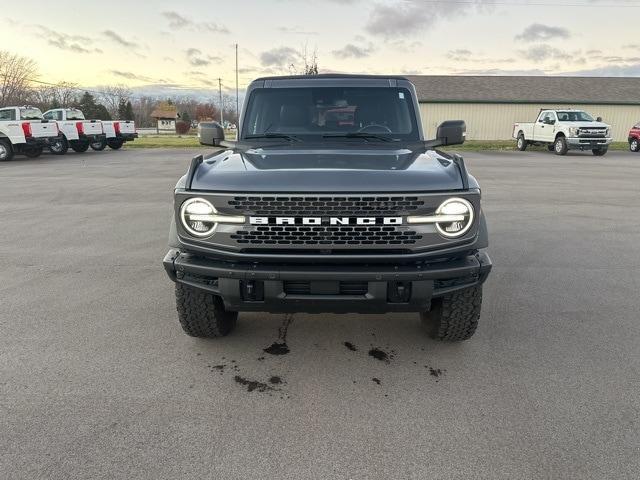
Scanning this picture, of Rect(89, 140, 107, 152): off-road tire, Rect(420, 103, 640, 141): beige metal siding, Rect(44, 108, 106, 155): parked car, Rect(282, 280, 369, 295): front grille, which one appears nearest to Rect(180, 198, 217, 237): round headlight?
Rect(282, 280, 369, 295): front grille

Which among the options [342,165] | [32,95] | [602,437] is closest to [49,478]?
[342,165]

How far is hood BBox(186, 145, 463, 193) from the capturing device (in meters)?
2.76

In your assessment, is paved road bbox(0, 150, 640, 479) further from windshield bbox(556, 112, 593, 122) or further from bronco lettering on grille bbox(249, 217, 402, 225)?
windshield bbox(556, 112, 593, 122)

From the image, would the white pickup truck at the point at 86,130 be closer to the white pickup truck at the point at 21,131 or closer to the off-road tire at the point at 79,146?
the off-road tire at the point at 79,146

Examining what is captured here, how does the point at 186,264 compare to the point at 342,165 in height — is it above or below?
below

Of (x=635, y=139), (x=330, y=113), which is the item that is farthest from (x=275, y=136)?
(x=635, y=139)

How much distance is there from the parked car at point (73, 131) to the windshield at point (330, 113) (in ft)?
65.3

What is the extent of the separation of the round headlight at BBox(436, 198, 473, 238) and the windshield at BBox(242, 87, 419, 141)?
1392mm

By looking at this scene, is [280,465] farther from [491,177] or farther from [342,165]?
[491,177]

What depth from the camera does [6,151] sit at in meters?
Answer: 18.6

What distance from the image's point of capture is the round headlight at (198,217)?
Answer: 2877 mm

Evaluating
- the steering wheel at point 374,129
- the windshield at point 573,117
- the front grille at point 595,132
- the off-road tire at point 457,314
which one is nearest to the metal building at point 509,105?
the windshield at point 573,117

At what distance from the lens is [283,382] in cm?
302

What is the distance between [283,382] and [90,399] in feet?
3.77
